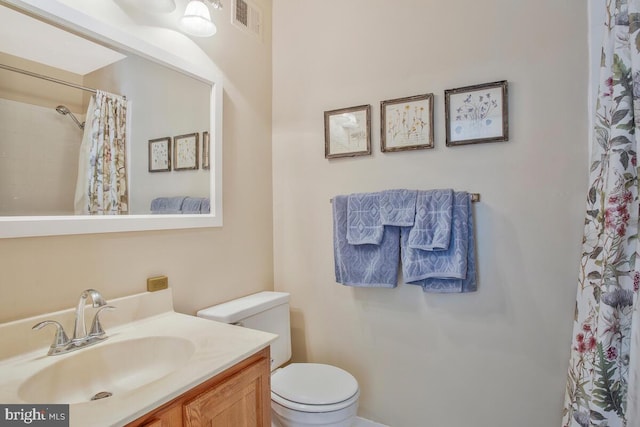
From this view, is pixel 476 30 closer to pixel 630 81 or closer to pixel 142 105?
pixel 630 81

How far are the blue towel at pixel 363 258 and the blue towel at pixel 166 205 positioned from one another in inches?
30.8

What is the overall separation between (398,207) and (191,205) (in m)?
0.99

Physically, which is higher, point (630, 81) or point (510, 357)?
point (630, 81)

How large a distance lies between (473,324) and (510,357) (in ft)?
0.64

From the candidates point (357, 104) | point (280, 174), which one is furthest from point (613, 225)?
point (280, 174)

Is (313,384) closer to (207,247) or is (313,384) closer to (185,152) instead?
(207,247)

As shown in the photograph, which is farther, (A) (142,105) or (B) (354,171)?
(B) (354,171)

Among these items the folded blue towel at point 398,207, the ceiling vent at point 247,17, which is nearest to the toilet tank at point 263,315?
the folded blue towel at point 398,207

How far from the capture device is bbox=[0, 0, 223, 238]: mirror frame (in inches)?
39.8

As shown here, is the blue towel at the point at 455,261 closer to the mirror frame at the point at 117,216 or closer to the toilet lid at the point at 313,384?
the toilet lid at the point at 313,384

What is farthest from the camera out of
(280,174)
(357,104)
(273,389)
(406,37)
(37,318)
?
(280,174)

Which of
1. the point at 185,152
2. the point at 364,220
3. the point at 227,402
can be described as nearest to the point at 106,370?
the point at 227,402

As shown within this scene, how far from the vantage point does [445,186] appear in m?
1.60

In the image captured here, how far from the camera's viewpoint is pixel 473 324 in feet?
5.05
